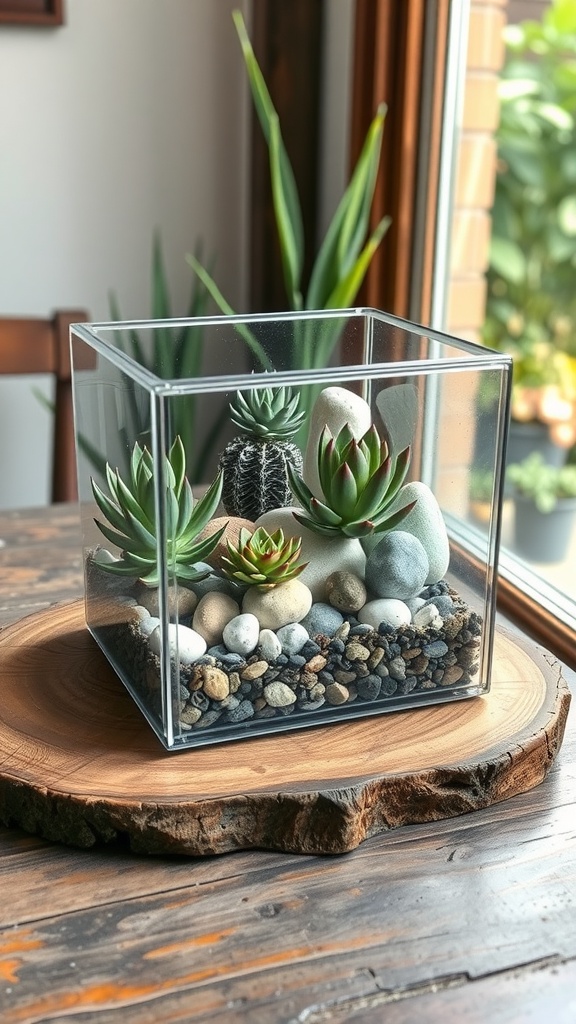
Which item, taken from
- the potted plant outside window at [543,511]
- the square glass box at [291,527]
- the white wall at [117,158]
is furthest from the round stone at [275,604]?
the potted plant outside window at [543,511]

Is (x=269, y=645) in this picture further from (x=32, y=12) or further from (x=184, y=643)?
(x=32, y=12)

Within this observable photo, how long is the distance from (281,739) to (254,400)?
0.27m

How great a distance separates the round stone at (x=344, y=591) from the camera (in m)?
0.85

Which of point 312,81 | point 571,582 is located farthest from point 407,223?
point 571,582

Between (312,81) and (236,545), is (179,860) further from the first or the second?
(312,81)

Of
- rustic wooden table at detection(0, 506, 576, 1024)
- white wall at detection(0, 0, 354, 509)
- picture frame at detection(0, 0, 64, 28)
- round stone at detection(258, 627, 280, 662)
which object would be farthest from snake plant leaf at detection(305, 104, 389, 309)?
rustic wooden table at detection(0, 506, 576, 1024)

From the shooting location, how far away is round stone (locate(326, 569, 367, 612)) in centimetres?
85

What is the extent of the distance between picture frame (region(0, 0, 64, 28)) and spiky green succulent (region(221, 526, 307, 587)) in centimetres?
149

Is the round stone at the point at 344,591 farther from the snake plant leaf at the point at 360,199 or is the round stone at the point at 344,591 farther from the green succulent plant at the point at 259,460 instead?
the snake plant leaf at the point at 360,199

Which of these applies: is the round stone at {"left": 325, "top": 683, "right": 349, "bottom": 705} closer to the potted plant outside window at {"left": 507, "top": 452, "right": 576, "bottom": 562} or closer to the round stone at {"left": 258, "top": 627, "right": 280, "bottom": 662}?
the round stone at {"left": 258, "top": 627, "right": 280, "bottom": 662}

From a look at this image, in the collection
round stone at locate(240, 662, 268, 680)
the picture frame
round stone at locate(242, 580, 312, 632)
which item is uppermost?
the picture frame

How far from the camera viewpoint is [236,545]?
82 cm

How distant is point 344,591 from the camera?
2.77 ft

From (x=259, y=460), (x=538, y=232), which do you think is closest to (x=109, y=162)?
(x=538, y=232)
